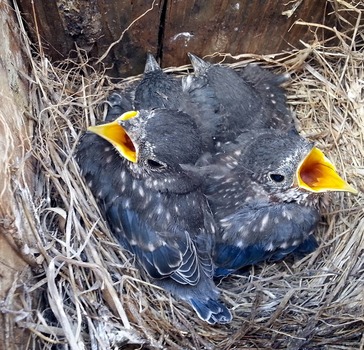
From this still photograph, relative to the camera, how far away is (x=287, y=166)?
2154 mm

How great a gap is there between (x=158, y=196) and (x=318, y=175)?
0.57 m

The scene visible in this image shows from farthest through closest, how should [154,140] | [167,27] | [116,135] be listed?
[167,27]
[116,135]
[154,140]

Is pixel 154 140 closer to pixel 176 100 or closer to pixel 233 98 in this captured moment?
pixel 176 100

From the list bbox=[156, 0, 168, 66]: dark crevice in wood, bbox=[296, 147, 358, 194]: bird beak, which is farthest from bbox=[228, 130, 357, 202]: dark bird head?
bbox=[156, 0, 168, 66]: dark crevice in wood

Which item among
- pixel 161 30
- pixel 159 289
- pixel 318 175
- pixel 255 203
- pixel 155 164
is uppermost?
pixel 161 30

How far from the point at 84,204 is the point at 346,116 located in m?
1.10

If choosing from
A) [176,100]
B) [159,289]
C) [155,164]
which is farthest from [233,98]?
[159,289]

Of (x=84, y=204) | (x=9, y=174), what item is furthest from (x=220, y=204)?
(x=9, y=174)

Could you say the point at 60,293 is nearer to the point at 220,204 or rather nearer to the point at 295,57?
the point at 220,204

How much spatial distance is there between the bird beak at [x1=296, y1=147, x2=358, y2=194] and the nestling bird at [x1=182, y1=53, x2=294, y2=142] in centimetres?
28

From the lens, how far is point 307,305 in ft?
7.25

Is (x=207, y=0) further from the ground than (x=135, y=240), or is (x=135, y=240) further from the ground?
(x=207, y=0)

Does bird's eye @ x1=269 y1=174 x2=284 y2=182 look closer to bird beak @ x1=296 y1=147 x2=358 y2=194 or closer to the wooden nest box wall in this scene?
bird beak @ x1=296 y1=147 x2=358 y2=194

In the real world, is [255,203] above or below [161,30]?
below
